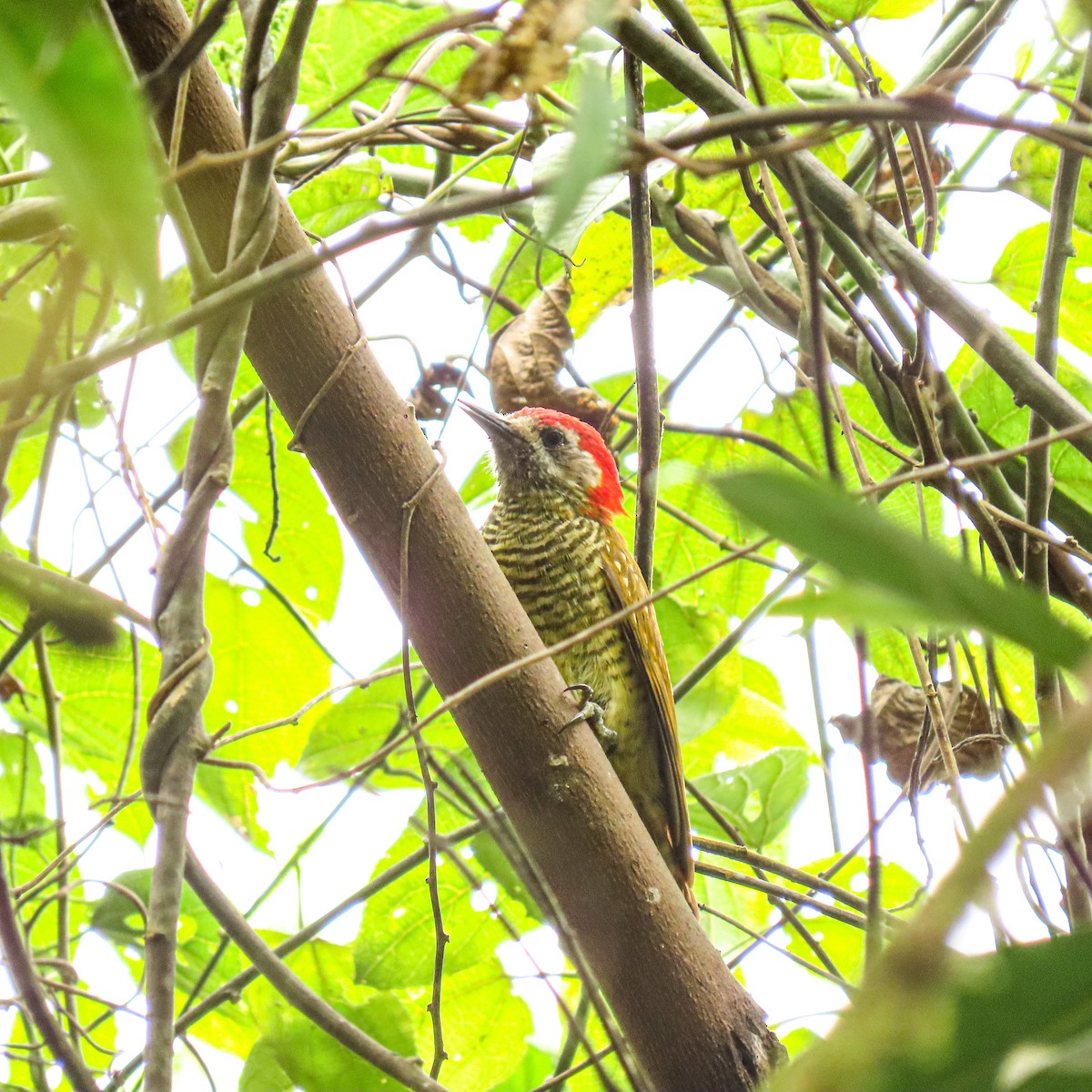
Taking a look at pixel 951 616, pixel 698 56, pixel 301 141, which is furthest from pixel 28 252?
pixel 951 616

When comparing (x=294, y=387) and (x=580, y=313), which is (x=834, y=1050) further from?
(x=580, y=313)

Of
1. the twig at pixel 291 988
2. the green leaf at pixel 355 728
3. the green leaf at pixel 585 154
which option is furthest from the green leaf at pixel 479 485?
the green leaf at pixel 585 154

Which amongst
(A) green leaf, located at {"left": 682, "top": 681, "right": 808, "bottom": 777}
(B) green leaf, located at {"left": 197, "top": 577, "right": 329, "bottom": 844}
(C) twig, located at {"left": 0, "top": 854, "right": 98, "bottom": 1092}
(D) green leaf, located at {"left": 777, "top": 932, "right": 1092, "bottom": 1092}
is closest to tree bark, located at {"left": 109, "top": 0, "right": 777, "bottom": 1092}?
(C) twig, located at {"left": 0, "top": 854, "right": 98, "bottom": 1092}

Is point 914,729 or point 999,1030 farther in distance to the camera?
point 914,729

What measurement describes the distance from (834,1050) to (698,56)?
166 cm

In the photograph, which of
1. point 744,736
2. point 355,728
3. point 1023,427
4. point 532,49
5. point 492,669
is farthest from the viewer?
point 744,736

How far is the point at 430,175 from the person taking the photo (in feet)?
8.43

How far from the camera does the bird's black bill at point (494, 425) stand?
320 cm

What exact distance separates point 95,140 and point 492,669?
1.07m

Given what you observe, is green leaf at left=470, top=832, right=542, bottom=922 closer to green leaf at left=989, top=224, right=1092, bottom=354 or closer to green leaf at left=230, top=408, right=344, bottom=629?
green leaf at left=230, top=408, right=344, bottom=629

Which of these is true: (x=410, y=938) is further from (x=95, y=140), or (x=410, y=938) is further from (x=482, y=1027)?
(x=95, y=140)

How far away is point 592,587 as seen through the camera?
9.22 feet

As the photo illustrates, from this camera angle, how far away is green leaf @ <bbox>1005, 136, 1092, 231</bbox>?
2201 mm

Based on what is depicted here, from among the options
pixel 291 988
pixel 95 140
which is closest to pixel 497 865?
pixel 291 988
